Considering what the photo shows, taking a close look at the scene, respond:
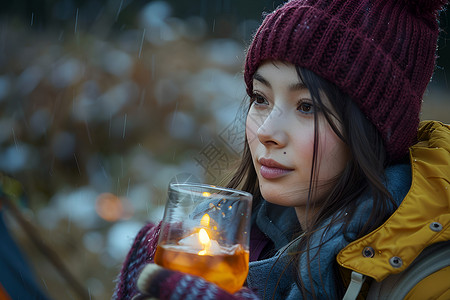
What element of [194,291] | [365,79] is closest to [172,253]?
[194,291]

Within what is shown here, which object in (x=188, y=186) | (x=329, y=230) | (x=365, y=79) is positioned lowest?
(x=329, y=230)

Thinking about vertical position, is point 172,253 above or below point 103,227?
above

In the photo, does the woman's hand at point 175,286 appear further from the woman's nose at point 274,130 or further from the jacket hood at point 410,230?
the woman's nose at point 274,130

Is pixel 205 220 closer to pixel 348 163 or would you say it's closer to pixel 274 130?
pixel 274 130

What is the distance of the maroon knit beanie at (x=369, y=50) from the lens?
153 cm

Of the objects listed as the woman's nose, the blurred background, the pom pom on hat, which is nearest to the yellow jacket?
the woman's nose

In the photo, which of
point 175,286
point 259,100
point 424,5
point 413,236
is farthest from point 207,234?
point 424,5

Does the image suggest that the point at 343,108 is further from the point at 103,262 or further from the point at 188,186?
the point at 103,262

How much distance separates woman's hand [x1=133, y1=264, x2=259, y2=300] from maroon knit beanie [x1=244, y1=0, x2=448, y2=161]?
88 cm

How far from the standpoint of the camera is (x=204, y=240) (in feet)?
3.34

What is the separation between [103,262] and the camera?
13.0 feet

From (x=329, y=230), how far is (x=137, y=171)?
3.14 metres

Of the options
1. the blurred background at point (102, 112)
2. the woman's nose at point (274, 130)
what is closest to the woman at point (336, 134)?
the woman's nose at point (274, 130)

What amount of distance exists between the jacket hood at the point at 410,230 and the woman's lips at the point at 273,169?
0.32 meters
